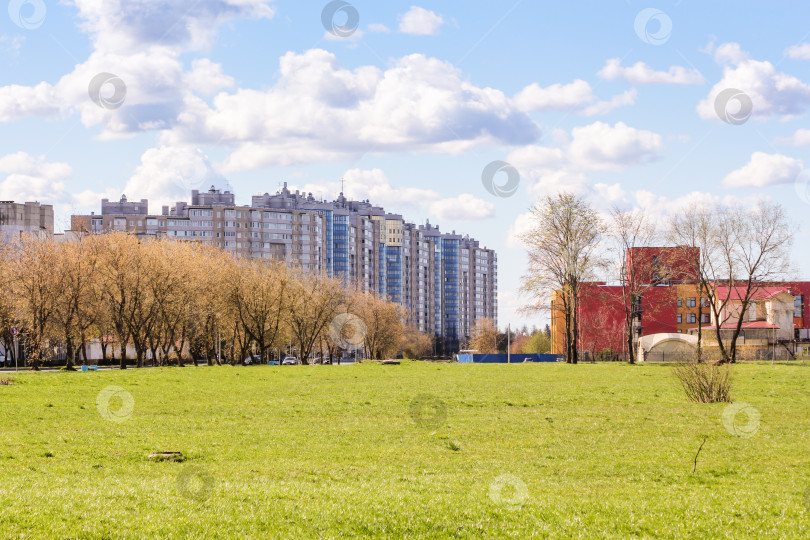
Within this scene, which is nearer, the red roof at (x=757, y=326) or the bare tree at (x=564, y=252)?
the bare tree at (x=564, y=252)

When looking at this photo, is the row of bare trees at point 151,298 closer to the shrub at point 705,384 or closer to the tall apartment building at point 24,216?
the shrub at point 705,384

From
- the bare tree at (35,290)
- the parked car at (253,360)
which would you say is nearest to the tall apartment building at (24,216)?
the parked car at (253,360)

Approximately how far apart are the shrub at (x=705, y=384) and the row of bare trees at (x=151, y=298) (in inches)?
1656

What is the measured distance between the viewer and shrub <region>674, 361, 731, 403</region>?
34.2 meters

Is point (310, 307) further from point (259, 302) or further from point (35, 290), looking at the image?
point (35, 290)

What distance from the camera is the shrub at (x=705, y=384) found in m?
34.2

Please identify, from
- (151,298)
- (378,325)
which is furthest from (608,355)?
(151,298)

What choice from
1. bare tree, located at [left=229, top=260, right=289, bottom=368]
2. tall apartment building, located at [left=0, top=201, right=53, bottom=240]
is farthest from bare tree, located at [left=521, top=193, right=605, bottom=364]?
tall apartment building, located at [left=0, top=201, right=53, bottom=240]

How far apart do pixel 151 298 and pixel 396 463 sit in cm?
5502

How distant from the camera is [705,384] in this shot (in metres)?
34.3

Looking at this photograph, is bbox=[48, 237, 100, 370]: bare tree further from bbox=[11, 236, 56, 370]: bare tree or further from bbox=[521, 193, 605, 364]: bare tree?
bbox=[521, 193, 605, 364]: bare tree

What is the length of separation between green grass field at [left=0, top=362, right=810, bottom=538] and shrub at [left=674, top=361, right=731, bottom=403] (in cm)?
139

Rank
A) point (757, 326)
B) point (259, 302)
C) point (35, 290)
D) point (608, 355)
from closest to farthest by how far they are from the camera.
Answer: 1. point (35, 290)
2. point (259, 302)
3. point (757, 326)
4. point (608, 355)

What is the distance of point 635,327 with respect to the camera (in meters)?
132
